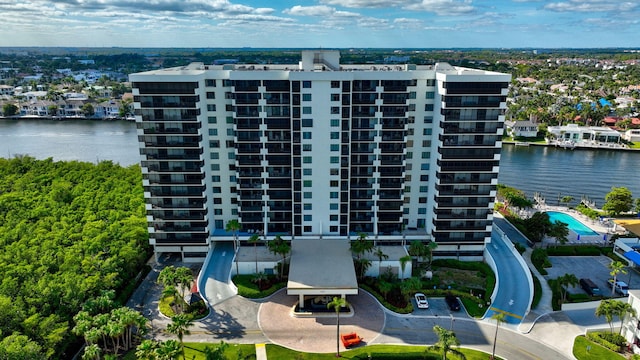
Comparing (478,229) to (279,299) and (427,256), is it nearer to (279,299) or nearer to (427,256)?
(427,256)

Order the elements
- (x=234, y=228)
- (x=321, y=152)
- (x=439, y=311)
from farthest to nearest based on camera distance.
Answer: (x=321, y=152), (x=234, y=228), (x=439, y=311)

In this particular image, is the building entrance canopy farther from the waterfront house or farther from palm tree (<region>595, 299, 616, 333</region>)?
the waterfront house

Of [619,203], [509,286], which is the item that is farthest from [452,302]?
[619,203]

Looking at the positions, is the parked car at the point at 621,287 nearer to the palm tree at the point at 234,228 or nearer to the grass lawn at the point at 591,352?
the grass lawn at the point at 591,352

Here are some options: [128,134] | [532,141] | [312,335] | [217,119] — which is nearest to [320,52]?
[217,119]

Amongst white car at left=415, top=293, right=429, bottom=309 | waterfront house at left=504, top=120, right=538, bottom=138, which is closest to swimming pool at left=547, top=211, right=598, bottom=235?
white car at left=415, top=293, right=429, bottom=309

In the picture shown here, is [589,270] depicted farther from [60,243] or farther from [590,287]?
[60,243]
